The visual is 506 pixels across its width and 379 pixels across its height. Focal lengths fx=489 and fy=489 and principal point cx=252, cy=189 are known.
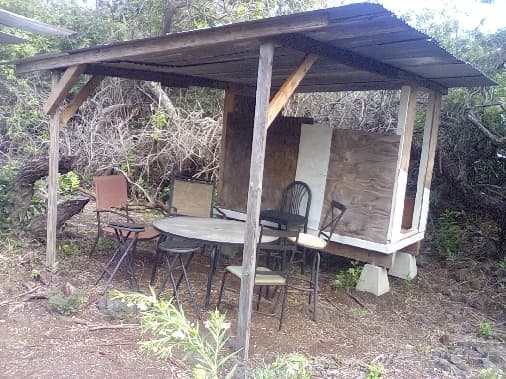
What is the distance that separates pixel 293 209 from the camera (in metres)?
5.81

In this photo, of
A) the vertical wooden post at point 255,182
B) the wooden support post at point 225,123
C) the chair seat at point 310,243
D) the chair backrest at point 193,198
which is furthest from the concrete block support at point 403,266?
the vertical wooden post at point 255,182

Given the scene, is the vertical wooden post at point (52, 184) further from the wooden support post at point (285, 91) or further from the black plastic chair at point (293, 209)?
the wooden support post at point (285, 91)

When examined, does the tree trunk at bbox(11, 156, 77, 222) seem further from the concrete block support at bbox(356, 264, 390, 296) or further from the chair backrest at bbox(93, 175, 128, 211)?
the concrete block support at bbox(356, 264, 390, 296)

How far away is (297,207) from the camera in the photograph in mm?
5789

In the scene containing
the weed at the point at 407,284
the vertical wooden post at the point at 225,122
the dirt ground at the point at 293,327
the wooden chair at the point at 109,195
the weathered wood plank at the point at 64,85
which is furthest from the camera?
the vertical wooden post at the point at 225,122

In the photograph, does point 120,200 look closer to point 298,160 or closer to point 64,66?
point 64,66

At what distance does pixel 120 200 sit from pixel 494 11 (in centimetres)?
780

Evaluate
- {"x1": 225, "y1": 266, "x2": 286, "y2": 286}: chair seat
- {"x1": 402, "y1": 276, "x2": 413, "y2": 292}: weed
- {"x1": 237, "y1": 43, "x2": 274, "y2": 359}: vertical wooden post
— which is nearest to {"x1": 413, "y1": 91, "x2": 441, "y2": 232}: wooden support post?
{"x1": 402, "y1": 276, "x2": 413, "y2": 292}: weed

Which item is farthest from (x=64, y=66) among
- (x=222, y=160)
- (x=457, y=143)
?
(x=457, y=143)

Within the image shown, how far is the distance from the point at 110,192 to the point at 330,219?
249 centimetres

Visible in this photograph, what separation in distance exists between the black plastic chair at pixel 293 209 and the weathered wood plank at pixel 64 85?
8.26 ft

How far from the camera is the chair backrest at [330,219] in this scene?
5.21m

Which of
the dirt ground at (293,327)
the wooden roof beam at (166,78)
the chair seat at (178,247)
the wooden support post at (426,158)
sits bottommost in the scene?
the dirt ground at (293,327)

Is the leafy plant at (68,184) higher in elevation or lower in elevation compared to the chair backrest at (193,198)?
lower
